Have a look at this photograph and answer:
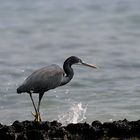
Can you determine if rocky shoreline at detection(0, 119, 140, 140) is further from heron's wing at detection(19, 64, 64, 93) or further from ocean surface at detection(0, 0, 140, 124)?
ocean surface at detection(0, 0, 140, 124)

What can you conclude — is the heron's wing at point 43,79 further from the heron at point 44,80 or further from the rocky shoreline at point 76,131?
the rocky shoreline at point 76,131

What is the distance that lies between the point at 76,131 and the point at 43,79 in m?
2.00

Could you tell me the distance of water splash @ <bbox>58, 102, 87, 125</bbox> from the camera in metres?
14.2

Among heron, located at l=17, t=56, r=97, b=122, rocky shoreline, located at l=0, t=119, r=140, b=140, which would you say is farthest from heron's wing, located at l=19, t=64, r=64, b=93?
rocky shoreline, located at l=0, t=119, r=140, b=140

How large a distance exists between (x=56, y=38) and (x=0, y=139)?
38.2 ft

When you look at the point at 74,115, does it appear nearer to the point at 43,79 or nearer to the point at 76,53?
the point at 43,79

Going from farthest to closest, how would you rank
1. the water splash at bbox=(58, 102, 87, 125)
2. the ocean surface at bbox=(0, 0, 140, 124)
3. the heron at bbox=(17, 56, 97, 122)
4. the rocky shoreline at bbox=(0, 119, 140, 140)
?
1. the ocean surface at bbox=(0, 0, 140, 124)
2. the water splash at bbox=(58, 102, 87, 125)
3. the heron at bbox=(17, 56, 97, 122)
4. the rocky shoreline at bbox=(0, 119, 140, 140)

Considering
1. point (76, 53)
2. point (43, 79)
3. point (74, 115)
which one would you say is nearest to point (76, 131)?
point (43, 79)

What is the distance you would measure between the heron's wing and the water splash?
1.04 meters

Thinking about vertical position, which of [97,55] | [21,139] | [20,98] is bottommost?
[21,139]

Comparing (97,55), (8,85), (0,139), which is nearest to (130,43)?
(97,55)

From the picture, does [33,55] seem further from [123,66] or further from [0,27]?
[0,27]

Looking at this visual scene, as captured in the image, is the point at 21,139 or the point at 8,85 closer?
the point at 21,139

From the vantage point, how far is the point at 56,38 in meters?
22.2
